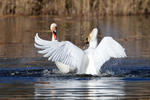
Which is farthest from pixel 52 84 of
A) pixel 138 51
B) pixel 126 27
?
pixel 126 27

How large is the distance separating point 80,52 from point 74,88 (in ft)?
5.69

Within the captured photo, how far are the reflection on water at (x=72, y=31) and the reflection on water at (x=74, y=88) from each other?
14.1ft

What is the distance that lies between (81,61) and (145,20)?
16039 millimetres

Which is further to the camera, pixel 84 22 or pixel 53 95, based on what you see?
pixel 84 22

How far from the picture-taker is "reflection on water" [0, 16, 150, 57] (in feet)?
59.5

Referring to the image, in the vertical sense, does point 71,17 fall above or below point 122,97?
above

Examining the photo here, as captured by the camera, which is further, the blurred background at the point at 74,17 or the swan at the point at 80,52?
the blurred background at the point at 74,17

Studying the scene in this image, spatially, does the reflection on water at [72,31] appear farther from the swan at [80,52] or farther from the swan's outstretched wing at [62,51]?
the swan's outstretched wing at [62,51]

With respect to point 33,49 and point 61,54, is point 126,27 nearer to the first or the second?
point 33,49

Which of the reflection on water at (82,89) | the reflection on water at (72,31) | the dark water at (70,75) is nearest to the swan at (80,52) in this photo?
the dark water at (70,75)

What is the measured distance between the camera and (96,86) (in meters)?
11.4

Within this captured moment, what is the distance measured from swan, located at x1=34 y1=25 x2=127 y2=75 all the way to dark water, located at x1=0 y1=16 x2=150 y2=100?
33cm

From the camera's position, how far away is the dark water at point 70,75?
10.5 m

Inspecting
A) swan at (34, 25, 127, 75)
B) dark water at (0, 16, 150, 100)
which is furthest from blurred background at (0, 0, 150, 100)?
swan at (34, 25, 127, 75)
